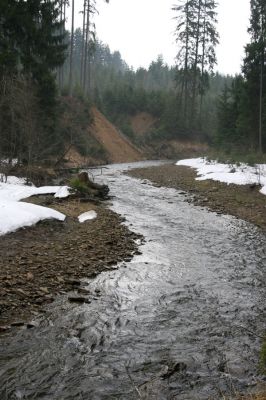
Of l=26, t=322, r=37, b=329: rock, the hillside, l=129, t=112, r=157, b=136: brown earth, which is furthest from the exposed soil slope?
l=26, t=322, r=37, b=329: rock

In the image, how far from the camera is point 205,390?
14.4 feet

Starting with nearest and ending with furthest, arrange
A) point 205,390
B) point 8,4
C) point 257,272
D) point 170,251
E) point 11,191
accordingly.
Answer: point 205,390 < point 257,272 < point 170,251 < point 11,191 < point 8,4

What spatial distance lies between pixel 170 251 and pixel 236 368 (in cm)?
520

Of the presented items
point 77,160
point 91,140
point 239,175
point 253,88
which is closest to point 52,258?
point 239,175

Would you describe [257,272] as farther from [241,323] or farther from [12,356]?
[12,356]

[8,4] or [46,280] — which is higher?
[8,4]

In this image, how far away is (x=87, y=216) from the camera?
41.8 feet

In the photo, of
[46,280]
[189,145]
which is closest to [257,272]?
[46,280]

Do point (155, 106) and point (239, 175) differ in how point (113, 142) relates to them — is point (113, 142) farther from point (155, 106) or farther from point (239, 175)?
point (239, 175)

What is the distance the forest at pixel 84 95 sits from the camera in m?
20.1

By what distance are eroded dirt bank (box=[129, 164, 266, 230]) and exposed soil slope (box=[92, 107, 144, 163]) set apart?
64.2 ft

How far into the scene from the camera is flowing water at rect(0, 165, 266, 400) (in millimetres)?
4438

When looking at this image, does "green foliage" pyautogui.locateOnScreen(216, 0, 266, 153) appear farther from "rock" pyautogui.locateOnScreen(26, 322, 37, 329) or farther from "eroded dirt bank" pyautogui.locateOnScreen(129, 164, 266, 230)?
"rock" pyautogui.locateOnScreen(26, 322, 37, 329)

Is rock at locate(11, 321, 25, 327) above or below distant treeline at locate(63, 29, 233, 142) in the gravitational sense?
below
